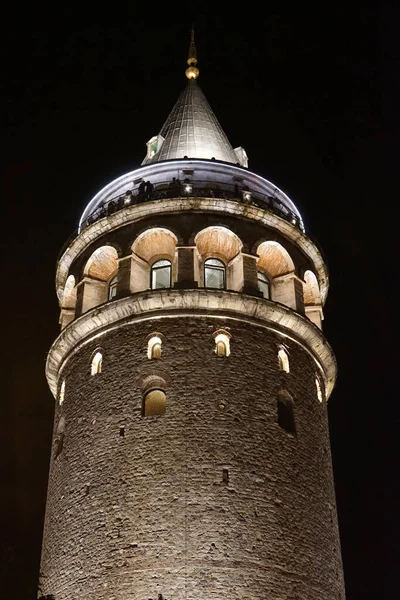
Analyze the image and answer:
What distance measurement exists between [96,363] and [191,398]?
362 cm

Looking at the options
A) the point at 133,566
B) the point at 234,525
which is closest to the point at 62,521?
the point at 133,566

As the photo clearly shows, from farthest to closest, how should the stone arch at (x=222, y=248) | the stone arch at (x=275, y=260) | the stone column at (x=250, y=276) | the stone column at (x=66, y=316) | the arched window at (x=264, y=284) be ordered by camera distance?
1. the stone column at (x=66, y=316)
2. the stone arch at (x=275, y=260)
3. the arched window at (x=264, y=284)
4. the stone arch at (x=222, y=248)
5. the stone column at (x=250, y=276)

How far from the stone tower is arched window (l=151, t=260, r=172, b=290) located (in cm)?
4

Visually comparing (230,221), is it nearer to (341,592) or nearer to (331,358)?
(331,358)

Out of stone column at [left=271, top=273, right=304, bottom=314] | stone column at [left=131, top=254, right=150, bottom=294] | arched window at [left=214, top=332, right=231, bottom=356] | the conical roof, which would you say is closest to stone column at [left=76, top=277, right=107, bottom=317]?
stone column at [left=131, top=254, right=150, bottom=294]

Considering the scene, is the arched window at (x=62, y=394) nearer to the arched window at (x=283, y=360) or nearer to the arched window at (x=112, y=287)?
the arched window at (x=112, y=287)

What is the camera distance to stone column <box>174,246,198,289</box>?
27.2m

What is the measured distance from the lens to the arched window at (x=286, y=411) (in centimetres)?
2598

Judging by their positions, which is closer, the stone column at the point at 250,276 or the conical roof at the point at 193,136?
the stone column at the point at 250,276

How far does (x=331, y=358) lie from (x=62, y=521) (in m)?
9.67

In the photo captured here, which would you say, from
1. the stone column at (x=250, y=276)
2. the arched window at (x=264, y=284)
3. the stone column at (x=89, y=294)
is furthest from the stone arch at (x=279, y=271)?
the stone column at (x=89, y=294)

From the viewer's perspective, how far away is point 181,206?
29.0 meters

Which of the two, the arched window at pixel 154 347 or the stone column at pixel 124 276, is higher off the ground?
the stone column at pixel 124 276

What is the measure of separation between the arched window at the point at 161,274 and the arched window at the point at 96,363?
9.37 feet
